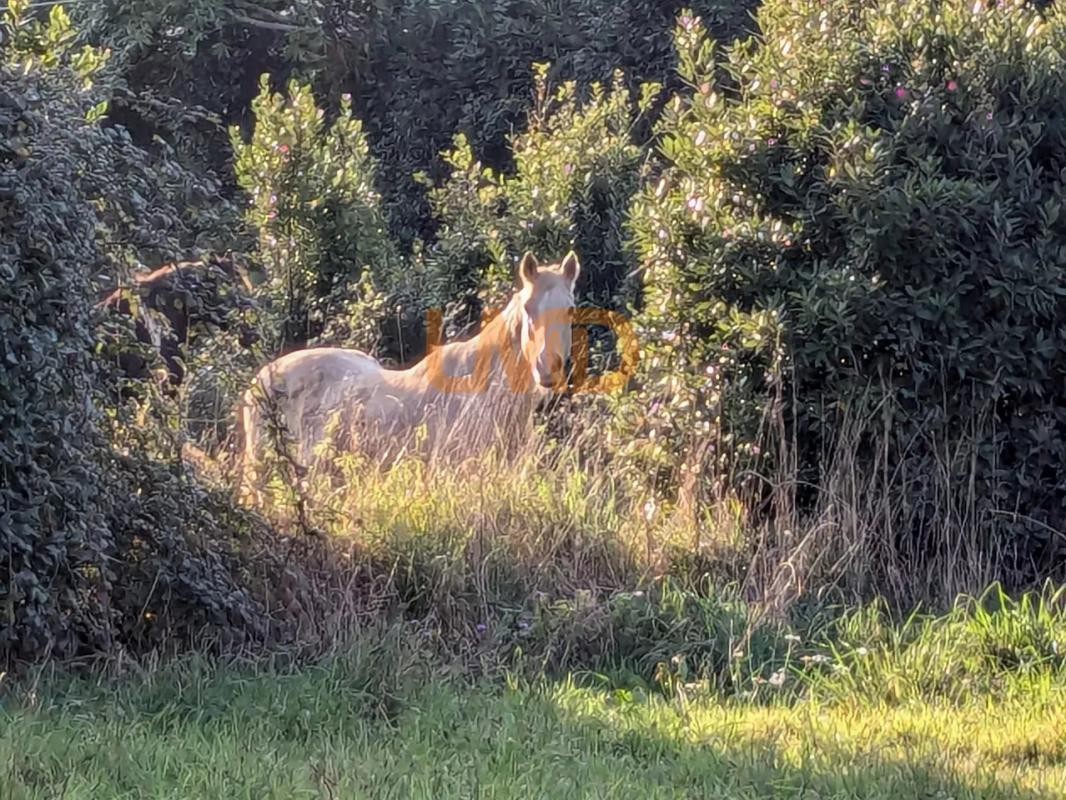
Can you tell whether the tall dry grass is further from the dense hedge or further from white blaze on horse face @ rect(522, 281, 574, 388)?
the dense hedge

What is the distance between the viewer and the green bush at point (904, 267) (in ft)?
24.4

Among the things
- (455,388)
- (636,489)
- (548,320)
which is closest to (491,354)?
(455,388)

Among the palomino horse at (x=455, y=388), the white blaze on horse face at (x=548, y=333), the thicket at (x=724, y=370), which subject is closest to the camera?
the thicket at (x=724, y=370)

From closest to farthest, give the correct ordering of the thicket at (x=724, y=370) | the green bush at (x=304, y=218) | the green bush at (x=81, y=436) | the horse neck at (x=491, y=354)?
the green bush at (x=81, y=436) < the thicket at (x=724, y=370) < the horse neck at (x=491, y=354) < the green bush at (x=304, y=218)

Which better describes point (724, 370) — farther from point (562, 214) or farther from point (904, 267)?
point (562, 214)

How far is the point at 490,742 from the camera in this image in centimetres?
491

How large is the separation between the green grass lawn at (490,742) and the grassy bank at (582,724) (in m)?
0.01

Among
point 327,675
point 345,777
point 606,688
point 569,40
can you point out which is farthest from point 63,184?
point 569,40

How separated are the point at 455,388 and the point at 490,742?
496 centimetres

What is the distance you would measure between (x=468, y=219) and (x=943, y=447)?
7.07m

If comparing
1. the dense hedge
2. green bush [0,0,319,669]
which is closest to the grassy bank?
green bush [0,0,319,669]

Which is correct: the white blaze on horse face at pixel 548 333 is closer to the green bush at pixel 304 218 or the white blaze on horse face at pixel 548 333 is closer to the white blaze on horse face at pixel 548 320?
the white blaze on horse face at pixel 548 320

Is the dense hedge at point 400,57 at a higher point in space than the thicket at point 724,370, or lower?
higher

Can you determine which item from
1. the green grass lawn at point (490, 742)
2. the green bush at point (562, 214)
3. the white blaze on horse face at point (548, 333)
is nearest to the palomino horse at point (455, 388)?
the white blaze on horse face at point (548, 333)
